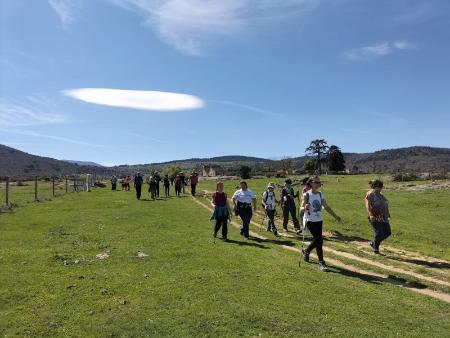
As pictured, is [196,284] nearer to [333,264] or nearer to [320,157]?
[333,264]

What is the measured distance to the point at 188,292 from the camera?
10219mm

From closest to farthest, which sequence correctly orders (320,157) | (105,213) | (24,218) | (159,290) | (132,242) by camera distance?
(159,290), (132,242), (24,218), (105,213), (320,157)

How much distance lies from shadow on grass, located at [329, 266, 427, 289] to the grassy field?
0.37 feet

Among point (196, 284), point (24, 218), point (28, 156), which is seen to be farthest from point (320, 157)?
point (196, 284)

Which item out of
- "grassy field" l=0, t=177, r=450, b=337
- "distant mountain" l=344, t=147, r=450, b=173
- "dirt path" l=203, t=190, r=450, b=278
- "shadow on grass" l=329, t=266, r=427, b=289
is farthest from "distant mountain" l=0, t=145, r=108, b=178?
"shadow on grass" l=329, t=266, r=427, b=289

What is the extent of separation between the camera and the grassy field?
848cm

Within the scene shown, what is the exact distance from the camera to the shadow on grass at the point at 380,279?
1192 centimetres

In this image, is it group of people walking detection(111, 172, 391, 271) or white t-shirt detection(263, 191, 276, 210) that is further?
white t-shirt detection(263, 191, 276, 210)

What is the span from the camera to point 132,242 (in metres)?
16.6

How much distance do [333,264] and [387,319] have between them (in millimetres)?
4986

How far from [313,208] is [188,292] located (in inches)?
190

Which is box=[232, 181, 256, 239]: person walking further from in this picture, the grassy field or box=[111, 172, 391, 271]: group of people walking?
the grassy field

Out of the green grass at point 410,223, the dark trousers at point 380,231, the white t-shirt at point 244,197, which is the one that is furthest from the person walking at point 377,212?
the white t-shirt at point 244,197

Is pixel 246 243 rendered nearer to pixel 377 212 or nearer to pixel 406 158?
pixel 377 212
